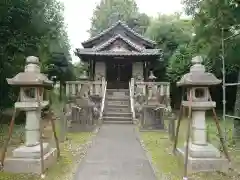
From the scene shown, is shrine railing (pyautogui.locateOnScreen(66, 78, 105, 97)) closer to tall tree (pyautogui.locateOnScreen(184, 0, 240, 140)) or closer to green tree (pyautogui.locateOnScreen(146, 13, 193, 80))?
tall tree (pyautogui.locateOnScreen(184, 0, 240, 140))

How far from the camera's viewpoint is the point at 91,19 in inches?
1999

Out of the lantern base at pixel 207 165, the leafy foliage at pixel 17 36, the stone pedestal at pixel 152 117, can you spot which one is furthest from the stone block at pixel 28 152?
the stone pedestal at pixel 152 117

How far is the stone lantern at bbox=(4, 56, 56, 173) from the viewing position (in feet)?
23.5

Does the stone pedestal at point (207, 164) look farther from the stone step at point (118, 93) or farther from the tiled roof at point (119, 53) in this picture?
the tiled roof at point (119, 53)

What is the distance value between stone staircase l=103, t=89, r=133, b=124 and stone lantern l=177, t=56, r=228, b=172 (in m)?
9.69

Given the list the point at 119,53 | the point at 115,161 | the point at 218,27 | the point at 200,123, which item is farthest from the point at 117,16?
the point at 200,123

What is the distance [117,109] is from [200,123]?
38.7ft

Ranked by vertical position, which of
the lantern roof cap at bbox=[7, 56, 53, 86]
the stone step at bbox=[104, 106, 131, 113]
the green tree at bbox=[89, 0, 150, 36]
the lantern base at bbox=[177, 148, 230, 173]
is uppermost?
the green tree at bbox=[89, 0, 150, 36]

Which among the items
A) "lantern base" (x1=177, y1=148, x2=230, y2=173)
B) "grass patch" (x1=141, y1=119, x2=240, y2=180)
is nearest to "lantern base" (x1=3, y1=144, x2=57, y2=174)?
"grass patch" (x1=141, y1=119, x2=240, y2=180)

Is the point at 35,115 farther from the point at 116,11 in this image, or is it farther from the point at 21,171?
the point at 116,11

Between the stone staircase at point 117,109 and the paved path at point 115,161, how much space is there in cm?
478

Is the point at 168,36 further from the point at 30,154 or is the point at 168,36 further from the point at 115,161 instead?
the point at 30,154

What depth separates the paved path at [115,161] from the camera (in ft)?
23.1

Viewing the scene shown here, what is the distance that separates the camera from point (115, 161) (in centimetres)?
838
